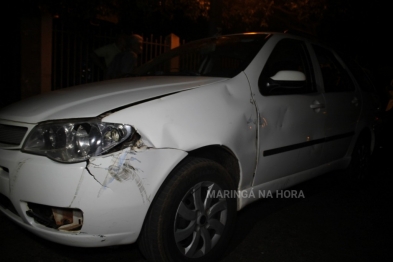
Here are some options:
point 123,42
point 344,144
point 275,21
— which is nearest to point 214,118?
point 344,144

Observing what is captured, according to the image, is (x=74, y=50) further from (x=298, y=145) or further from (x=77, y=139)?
(x=77, y=139)

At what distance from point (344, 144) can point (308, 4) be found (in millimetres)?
6851

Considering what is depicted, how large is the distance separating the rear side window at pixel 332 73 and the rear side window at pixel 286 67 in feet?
0.85

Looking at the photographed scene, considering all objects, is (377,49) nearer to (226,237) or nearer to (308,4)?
(308,4)

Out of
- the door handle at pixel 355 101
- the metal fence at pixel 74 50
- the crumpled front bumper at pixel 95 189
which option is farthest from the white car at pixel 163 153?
the metal fence at pixel 74 50

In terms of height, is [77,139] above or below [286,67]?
below

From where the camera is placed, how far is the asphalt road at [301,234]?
2830 mm

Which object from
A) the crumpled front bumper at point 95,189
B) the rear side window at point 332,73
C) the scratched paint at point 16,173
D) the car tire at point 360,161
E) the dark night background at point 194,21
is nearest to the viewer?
the crumpled front bumper at point 95,189

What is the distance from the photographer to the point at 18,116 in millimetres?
2520

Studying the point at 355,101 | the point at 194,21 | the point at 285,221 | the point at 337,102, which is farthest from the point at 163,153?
the point at 194,21

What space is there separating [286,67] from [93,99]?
1.74m

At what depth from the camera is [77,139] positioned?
221 cm

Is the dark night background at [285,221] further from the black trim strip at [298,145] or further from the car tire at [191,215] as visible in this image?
the black trim strip at [298,145]

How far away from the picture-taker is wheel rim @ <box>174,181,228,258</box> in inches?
97.1
